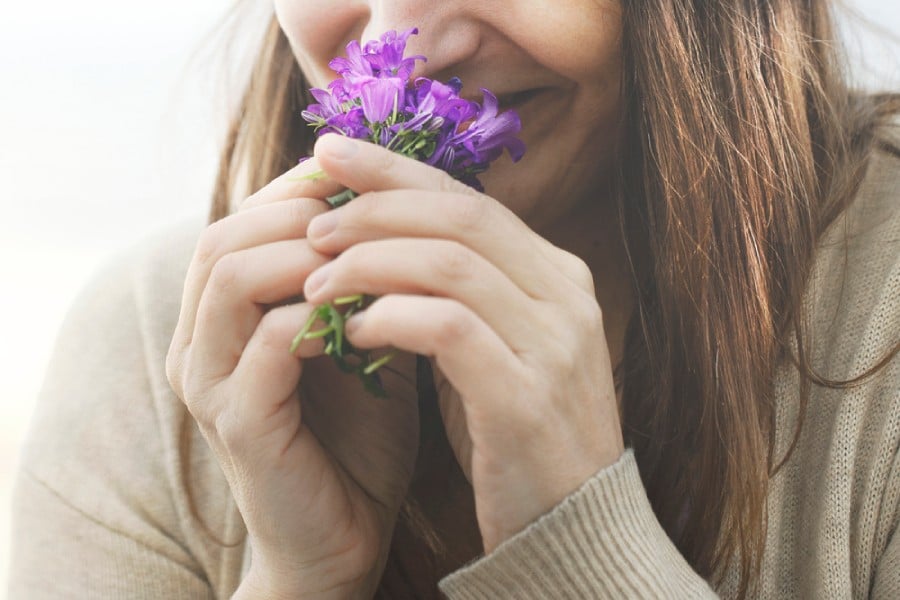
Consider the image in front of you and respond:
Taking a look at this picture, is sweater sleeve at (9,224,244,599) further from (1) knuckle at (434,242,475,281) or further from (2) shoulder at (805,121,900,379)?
(2) shoulder at (805,121,900,379)

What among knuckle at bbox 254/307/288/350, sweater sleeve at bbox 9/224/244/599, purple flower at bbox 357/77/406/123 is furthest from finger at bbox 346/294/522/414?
sweater sleeve at bbox 9/224/244/599

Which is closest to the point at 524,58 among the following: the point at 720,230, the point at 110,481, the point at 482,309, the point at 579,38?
the point at 579,38

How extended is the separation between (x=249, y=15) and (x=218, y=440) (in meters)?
0.96

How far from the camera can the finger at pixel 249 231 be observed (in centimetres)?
110

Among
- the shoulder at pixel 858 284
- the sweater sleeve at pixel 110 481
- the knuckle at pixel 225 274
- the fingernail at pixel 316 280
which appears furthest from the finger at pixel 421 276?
the sweater sleeve at pixel 110 481

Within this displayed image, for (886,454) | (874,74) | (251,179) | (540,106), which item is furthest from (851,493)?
(251,179)

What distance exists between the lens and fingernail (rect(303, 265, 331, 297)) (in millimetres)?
1019

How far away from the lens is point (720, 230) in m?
1.35

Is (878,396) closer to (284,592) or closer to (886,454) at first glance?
(886,454)

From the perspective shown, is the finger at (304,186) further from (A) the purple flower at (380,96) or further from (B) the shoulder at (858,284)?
(B) the shoulder at (858,284)

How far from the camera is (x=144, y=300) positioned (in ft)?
5.94

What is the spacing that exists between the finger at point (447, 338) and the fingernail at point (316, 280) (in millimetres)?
47

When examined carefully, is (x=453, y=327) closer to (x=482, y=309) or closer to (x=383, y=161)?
(x=482, y=309)

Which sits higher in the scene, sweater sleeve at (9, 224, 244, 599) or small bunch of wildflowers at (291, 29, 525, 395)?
small bunch of wildflowers at (291, 29, 525, 395)
